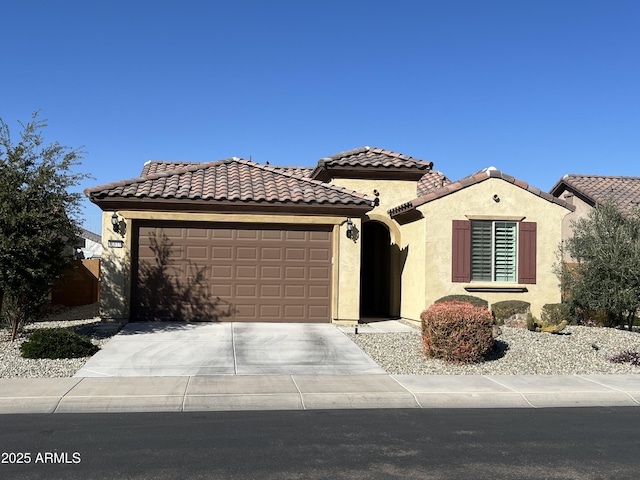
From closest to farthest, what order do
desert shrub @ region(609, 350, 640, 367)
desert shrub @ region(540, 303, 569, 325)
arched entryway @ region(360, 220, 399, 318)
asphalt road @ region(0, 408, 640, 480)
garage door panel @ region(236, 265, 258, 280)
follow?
asphalt road @ region(0, 408, 640, 480)
desert shrub @ region(609, 350, 640, 367)
garage door panel @ region(236, 265, 258, 280)
desert shrub @ region(540, 303, 569, 325)
arched entryway @ region(360, 220, 399, 318)

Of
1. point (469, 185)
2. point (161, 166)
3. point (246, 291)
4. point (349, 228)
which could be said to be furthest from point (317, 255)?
point (161, 166)

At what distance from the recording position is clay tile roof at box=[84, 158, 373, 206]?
1514cm

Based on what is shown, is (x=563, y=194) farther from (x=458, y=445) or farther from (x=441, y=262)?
(x=458, y=445)

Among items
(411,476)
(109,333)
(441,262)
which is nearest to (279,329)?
(109,333)

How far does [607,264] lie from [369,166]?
714cm

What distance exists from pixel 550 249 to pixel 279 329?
7.93 m

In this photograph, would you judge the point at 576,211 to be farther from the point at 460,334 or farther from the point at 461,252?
the point at 460,334

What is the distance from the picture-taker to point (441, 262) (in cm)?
1639

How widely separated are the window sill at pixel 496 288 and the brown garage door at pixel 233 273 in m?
3.92

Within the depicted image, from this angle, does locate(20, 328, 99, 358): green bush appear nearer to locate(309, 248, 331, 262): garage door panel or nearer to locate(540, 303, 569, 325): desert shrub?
locate(309, 248, 331, 262): garage door panel

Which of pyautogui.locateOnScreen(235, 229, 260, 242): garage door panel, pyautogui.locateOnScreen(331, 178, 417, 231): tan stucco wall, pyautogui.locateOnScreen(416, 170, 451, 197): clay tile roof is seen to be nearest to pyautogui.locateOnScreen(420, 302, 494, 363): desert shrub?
pyautogui.locateOnScreen(235, 229, 260, 242): garage door panel

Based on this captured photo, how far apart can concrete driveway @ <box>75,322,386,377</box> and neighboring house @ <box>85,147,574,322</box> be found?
842mm

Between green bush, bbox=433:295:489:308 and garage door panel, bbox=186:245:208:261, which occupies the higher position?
garage door panel, bbox=186:245:208:261

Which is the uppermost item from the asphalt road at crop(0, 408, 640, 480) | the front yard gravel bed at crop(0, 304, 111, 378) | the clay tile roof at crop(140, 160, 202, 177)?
the clay tile roof at crop(140, 160, 202, 177)
